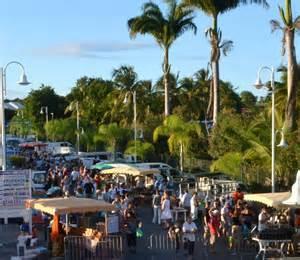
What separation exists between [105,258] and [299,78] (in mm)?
22218

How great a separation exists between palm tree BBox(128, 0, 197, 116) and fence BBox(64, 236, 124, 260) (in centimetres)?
3363

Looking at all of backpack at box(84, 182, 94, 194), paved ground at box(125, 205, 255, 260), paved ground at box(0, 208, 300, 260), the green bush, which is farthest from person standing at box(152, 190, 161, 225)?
the green bush

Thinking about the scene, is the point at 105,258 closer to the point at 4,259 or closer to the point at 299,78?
the point at 4,259

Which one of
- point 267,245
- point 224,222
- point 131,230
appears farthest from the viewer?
point 224,222

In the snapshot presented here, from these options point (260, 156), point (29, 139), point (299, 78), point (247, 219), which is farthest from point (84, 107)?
point (247, 219)

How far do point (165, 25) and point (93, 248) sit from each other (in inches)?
1434

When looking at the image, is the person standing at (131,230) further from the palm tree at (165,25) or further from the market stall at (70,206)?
the palm tree at (165,25)

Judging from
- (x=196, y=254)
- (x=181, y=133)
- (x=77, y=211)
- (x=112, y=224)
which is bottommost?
(x=196, y=254)

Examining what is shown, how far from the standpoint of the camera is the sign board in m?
21.5

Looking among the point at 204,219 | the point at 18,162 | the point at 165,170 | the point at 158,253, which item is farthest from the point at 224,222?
the point at 18,162

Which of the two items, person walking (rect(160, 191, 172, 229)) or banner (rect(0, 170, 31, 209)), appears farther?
person walking (rect(160, 191, 172, 229))

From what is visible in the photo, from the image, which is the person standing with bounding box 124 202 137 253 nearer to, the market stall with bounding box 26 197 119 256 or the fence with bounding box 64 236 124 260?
the market stall with bounding box 26 197 119 256

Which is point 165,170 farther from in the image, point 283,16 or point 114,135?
point 114,135

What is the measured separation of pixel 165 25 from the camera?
52.8 metres
